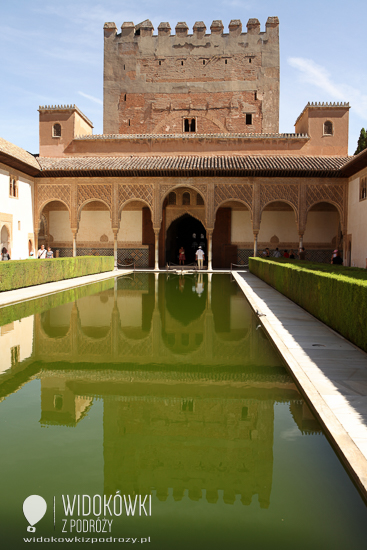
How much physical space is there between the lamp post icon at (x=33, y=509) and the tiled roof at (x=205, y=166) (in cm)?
1818

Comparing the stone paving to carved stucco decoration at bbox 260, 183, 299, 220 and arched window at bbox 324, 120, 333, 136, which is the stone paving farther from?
arched window at bbox 324, 120, 333, 136

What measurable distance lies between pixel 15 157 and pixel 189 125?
38.6ft

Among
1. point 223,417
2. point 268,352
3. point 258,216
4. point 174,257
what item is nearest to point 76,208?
point 174,257

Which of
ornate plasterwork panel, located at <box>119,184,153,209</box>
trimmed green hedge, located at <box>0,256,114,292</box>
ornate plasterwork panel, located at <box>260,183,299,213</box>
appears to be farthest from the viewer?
ornate plasterwork panel, located at <box>119,184,153,209</box>

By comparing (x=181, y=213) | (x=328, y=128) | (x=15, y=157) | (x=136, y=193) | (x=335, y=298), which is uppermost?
(x=328, y=128)

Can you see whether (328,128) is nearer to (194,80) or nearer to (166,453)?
(194,80)

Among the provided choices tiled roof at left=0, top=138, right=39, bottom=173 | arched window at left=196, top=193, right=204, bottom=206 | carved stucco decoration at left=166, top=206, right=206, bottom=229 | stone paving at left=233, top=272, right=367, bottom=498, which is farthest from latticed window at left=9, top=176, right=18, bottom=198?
stone paving at left=233, top=272, right=367, bottom=498

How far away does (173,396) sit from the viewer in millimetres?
3391

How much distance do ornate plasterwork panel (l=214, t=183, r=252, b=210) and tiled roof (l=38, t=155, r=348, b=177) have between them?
0.56 m

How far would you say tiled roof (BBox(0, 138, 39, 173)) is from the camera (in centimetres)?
1677

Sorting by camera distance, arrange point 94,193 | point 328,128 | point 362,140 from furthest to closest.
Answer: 1. point 362,140
2. point 328,128
3. point 94,193

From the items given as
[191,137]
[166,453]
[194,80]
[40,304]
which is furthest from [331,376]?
[194,80]

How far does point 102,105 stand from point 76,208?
31.1 feet

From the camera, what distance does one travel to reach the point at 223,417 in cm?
301
